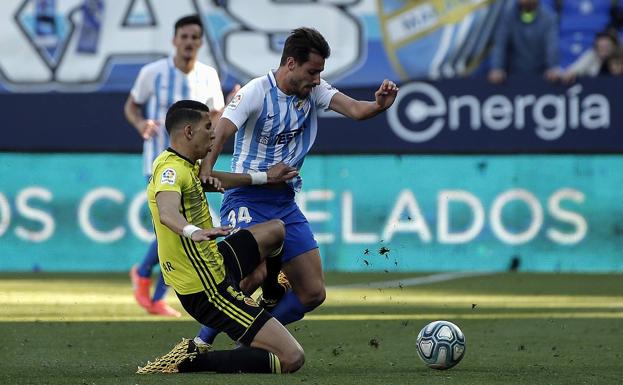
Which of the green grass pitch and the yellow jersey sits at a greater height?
the yellow jersey

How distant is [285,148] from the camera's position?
8180mm

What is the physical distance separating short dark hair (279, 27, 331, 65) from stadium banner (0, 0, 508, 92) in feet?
31.9

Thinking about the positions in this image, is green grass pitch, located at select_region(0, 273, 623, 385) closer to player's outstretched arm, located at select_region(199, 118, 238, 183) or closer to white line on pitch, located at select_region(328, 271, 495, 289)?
white line on pitch, located at select_region(328, 271, 495, 289)

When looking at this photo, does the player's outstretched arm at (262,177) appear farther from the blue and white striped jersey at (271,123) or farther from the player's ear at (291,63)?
the player's ear at (291,63)

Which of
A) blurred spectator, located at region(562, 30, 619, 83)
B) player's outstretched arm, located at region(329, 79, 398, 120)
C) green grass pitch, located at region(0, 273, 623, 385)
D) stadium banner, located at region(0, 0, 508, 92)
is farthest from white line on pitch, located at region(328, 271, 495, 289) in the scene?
player's outstretched arm, located at region(329, 79, 398, 120)

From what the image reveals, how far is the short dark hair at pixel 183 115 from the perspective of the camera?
7.33 meters

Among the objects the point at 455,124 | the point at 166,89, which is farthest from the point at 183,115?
the point at 455,124

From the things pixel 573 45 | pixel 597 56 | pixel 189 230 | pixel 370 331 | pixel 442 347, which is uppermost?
pixel 573 45

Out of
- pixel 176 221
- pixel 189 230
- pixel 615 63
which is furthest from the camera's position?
pixel 615 63

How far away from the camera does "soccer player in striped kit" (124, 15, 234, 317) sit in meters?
11.1

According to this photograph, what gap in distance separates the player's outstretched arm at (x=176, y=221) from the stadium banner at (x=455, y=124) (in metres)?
8.19

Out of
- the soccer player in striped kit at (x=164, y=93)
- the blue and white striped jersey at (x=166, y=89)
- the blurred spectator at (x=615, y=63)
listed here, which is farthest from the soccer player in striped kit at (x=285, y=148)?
the blurred spectator at (x=615, y=63)

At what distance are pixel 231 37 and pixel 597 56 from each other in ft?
14.5

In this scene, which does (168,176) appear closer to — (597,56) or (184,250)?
(184,250)
